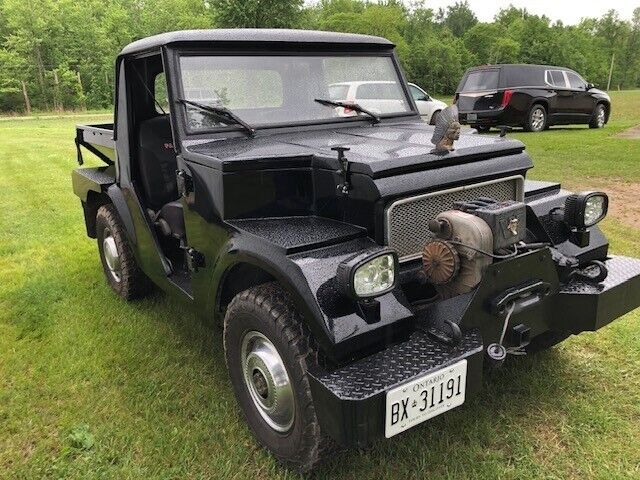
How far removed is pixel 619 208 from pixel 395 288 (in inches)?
227

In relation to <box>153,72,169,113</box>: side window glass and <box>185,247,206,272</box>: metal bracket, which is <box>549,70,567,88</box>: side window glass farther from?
<box>185,247,206,272</box>: metal bracket

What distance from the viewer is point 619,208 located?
6918 millimetres

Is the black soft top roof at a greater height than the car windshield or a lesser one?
greater

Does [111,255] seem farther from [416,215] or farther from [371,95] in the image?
[416,215]

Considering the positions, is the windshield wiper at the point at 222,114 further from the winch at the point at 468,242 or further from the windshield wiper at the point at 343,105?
the winch at the point at 468,242

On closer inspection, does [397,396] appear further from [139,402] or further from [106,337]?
[106,337]

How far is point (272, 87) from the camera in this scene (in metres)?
3.32

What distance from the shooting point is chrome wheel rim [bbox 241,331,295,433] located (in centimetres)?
244

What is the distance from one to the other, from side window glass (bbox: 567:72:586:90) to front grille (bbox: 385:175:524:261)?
1484 cm

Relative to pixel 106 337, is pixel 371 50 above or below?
above

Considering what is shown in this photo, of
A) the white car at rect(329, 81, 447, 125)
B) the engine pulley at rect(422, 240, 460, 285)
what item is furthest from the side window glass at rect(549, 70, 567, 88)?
the engine pulley at rect(422, 240, 460, 285)

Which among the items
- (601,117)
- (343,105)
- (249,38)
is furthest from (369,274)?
(601,117)

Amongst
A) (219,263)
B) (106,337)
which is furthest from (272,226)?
(106,337)

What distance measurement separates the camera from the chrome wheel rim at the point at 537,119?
14750 millimetres
